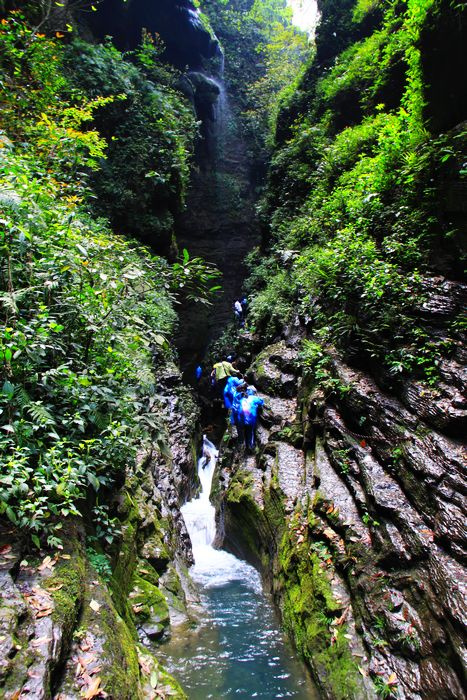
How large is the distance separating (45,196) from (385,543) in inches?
253

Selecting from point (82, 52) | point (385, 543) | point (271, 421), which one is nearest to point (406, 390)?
point (385, 543)

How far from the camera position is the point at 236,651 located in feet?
18.2

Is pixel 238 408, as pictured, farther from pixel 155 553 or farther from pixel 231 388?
pixel 155 553

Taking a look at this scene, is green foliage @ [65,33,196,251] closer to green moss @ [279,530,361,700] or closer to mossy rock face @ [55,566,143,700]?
green moss @ [279,530,361,700]

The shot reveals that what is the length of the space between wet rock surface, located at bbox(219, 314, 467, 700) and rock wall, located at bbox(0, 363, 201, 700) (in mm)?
2108

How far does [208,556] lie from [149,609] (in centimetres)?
Answer: 577

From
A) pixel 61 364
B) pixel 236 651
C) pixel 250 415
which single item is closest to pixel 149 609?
pixel 236 651

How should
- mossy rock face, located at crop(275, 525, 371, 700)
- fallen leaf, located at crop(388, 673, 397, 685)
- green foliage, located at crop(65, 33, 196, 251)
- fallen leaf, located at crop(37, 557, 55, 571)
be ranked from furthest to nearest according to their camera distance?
green foliage, located at crop(65, 33, 196, 251) < mossy rock face, located at crop(275, 525, 371, 700) < fallen leaf, located at crop(388, 673, 397, 685) < fallen leaf, located at crop(37, 557, 55, 571)

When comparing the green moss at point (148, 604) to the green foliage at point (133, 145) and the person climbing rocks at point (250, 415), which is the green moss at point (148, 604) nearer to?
the person climbing rocks at point (250, 415)

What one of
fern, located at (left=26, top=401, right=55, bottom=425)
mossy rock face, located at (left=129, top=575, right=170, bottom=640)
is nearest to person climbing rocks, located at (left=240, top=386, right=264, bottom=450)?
mossy rock face, located at (left=129, top=575, right=170, bottom=640)

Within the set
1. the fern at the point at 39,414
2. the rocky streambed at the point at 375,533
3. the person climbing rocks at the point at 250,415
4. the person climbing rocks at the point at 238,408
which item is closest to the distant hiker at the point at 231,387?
the person climbing rocks at the point at 238,408

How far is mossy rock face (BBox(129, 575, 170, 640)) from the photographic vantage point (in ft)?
16.6

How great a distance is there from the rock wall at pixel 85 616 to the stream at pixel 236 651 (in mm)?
432

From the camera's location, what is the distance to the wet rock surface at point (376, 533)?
4.12 meters
